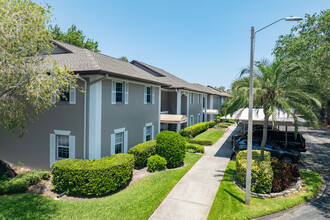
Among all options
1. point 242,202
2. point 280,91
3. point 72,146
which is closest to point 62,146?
point 72,146

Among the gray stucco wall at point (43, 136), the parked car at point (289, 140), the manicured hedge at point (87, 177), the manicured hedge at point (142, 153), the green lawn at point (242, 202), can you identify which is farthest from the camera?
the parked car at point (289, 140)

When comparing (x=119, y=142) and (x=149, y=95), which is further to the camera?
(x=149, y=95)

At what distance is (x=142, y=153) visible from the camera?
1231 cm

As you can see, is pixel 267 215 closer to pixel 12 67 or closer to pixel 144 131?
pixel 144 131

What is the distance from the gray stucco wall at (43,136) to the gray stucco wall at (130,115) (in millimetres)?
1192

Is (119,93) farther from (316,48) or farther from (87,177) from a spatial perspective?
(316,48)

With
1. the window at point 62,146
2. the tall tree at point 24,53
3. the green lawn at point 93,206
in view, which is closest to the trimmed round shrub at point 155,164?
the green lawn at point 93,206

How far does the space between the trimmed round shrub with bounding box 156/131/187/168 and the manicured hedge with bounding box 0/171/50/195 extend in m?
6.76

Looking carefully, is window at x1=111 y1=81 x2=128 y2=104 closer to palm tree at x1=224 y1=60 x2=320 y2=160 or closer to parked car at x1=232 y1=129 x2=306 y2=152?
palm tree at x1=224 y1=60 x2=320 y2=160

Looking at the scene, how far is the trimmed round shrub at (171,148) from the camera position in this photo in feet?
42.2

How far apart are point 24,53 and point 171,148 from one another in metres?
9.04

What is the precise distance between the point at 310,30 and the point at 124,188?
20947mm

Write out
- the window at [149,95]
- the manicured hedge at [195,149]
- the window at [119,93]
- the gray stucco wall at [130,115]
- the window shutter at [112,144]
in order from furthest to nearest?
the manicured hedge at [195,149]
the window at [149,95]
the window at [119,93]
the window shutter at [112,144]
the gray stucco wall at [130,115]

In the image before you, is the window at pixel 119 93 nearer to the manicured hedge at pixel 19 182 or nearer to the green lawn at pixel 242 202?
the manicured hedge at pixel 19 182
